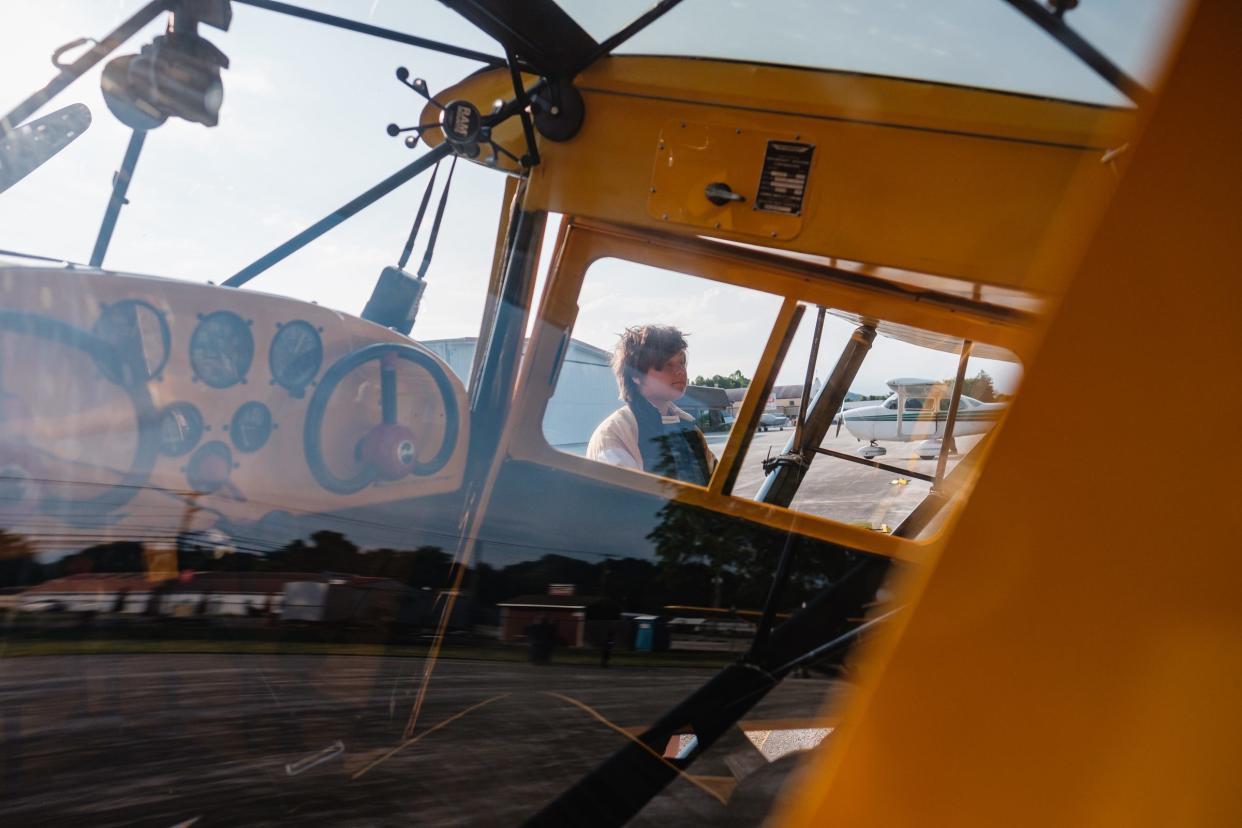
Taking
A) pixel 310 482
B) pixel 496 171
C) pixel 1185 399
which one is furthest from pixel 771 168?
pixel 1185 399

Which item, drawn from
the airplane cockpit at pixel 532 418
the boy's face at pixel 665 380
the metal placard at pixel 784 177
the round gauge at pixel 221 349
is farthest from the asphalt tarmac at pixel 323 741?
the metal placard at pixel 784 177

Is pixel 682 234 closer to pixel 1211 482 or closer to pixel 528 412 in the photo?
pixel 528 412

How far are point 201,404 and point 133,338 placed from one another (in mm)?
179

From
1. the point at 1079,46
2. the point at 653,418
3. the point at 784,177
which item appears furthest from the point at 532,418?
the point at 1079,46

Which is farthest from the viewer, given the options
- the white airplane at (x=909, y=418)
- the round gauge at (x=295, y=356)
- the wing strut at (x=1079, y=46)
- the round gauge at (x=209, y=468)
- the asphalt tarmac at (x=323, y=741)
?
the white airplane at (x=909, y=418)

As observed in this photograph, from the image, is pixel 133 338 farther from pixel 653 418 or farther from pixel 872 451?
pixel 872 451

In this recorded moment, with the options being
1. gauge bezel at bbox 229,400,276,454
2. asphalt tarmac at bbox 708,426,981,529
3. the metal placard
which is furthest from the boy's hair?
gauge bezel at bbox 229,400,276,454

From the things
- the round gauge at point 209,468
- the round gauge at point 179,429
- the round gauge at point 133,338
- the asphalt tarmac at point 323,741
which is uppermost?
the round gauge at point 133,338

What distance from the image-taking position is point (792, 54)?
197cm

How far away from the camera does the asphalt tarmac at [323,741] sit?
1.54m

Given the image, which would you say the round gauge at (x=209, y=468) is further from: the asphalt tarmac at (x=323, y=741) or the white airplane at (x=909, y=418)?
the white airplane at (x=909, y=418)

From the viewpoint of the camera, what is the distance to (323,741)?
164 centimetres

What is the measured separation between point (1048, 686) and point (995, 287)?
1.35 m

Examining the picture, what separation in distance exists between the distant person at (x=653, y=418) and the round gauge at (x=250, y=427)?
31.2 inches
